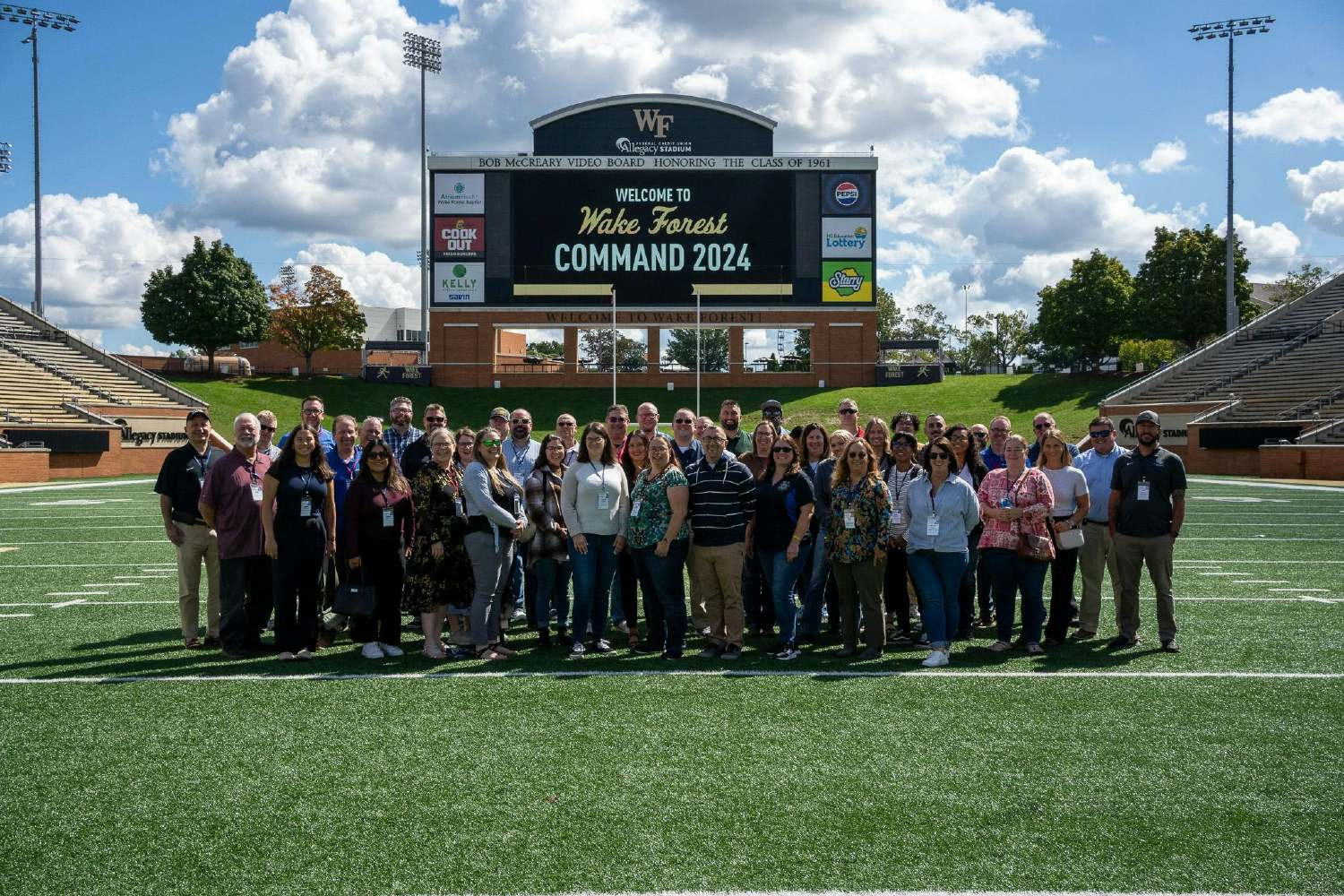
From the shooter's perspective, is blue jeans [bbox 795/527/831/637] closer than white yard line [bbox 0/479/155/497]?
Yes

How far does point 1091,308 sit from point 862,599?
151ft

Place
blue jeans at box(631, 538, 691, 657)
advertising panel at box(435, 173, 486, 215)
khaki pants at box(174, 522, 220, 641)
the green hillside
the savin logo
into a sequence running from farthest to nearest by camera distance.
→ the savin logo
advertising panel at box(435, 173, 486, 215)
the green hillside
khaki pants at box(174, 522, 220, 641)
blue jeans at box(631, 538, 691, 657)

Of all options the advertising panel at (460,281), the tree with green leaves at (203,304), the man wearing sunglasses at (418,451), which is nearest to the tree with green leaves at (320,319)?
the tree with green leaves at (203,304)

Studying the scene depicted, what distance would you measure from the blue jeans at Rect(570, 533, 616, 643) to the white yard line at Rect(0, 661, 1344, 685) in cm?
67

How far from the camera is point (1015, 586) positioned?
7.79 m

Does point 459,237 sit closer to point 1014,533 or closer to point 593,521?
point 593,521

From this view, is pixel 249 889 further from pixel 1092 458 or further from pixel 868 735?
pixel 1092 458

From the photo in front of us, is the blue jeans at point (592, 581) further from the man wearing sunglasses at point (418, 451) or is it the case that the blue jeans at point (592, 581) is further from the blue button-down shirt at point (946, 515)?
the blue button-down shirt at point (946, 515)

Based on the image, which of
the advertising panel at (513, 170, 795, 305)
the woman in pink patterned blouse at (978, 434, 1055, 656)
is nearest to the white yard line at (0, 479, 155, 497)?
the advertising panel at (513, 170, 795, 305)

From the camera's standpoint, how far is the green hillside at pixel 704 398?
137 feet

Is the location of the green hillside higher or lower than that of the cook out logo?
lower

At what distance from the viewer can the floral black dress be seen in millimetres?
7422

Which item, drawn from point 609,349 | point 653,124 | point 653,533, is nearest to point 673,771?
point 653,533

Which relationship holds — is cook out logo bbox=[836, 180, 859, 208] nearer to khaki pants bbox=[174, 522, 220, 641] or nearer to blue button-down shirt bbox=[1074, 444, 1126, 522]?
blue button-down shirt bbox=[1074, 444, 1126, 522]
